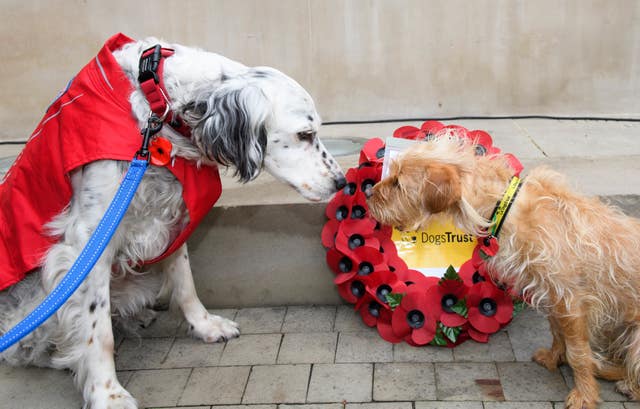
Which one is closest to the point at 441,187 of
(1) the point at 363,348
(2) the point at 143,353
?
(1) the point at 363,348

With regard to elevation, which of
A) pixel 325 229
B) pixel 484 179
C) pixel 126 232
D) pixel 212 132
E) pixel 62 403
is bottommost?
pixel 62 403

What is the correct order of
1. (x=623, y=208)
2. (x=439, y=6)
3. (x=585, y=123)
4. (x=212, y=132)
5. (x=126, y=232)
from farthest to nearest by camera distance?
1. (x=439, y=6)
2. (x=585, y=123)
3. (x=623, y=208)
4. (x=126, y=232)
5. (x=212, y=132)

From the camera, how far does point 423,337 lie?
3498 millimetres

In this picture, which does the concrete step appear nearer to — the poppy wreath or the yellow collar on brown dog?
the poppy wreath

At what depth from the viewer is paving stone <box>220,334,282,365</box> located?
3580mm

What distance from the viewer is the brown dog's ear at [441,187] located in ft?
9.34

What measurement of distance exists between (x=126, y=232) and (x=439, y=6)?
4.75m

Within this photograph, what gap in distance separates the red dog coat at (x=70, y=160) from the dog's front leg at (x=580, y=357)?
1844 mm

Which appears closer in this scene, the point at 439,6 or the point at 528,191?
the point at 528,191

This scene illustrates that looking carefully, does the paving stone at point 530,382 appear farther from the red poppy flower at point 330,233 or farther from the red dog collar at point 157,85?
the red dog collar at point 157,85

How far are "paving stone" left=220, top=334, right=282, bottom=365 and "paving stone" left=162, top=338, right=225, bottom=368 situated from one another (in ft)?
0.19

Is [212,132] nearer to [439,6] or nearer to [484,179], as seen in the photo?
[484,179]

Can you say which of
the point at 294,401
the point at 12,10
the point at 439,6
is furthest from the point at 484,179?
the point at 12,10

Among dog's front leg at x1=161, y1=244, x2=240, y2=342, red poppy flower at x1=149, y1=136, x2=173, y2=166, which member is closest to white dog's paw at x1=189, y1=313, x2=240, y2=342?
dog's front leg at x1=161, y1=244, x2=240, y2=342
